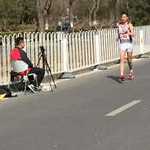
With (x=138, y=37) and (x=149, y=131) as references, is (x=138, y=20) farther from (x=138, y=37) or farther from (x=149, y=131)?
(x=149, y=131)

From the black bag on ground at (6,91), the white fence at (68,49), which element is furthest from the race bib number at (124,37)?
the black bag on ground at (6,91)

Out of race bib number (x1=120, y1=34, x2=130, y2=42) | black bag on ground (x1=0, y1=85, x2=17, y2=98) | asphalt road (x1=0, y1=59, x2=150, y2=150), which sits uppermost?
race bib number (x1=120, y1=34, x2=130, y2=42)

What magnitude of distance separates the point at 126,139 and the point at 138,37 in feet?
51.6

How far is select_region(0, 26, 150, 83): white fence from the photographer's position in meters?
13.7

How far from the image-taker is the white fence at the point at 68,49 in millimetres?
13694

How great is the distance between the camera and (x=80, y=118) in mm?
9578

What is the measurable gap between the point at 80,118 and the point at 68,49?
7.39 meters

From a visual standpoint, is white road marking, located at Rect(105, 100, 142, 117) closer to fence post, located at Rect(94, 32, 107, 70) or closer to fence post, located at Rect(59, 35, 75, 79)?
fence post, located at Rect(59, 35, 75, 79)

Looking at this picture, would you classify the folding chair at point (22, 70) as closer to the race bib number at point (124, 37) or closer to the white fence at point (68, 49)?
the white fence at point (68, 49)

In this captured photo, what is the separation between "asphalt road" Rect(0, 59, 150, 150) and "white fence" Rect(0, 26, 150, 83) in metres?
1.25

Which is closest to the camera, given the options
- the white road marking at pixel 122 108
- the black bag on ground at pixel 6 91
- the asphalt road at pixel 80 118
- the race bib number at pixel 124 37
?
the asphalt road at pixel 80 118

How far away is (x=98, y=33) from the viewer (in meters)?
19.1

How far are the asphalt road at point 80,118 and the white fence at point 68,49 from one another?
1.25m

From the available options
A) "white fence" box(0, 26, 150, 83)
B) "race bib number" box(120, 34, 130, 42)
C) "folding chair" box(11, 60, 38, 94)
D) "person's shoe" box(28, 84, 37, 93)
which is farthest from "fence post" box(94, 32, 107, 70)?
"folding chair" box(11, 60, 38, 94)
